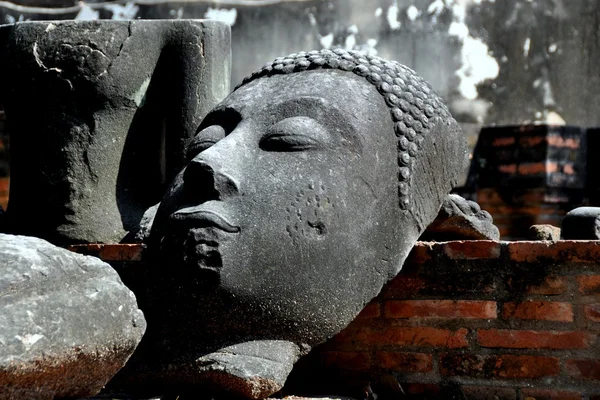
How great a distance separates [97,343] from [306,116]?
3.38 feet

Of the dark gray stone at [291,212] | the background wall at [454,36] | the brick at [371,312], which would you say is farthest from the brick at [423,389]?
the background wall at [454,36]

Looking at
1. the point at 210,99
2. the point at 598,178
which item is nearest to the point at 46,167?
the point at 210,99

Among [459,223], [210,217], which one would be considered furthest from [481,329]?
[210,217]

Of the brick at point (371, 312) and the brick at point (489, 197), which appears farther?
the brick at point (489, 197)

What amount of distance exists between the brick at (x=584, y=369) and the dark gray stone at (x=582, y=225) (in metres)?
0.64

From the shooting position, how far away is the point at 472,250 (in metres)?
2.80

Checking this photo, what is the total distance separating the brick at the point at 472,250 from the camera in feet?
9.13

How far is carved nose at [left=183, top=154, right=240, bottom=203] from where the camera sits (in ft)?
8.16

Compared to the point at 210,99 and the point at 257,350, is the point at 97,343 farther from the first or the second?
the point at 210,99

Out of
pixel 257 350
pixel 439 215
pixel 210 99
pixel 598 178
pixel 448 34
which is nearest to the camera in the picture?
pixel 257 350

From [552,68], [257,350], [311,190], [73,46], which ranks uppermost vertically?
[552,68]

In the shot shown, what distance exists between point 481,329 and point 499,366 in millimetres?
118

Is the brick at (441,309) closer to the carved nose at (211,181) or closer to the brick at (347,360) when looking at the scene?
the brick at (347,360)

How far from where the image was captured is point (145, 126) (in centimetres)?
342
